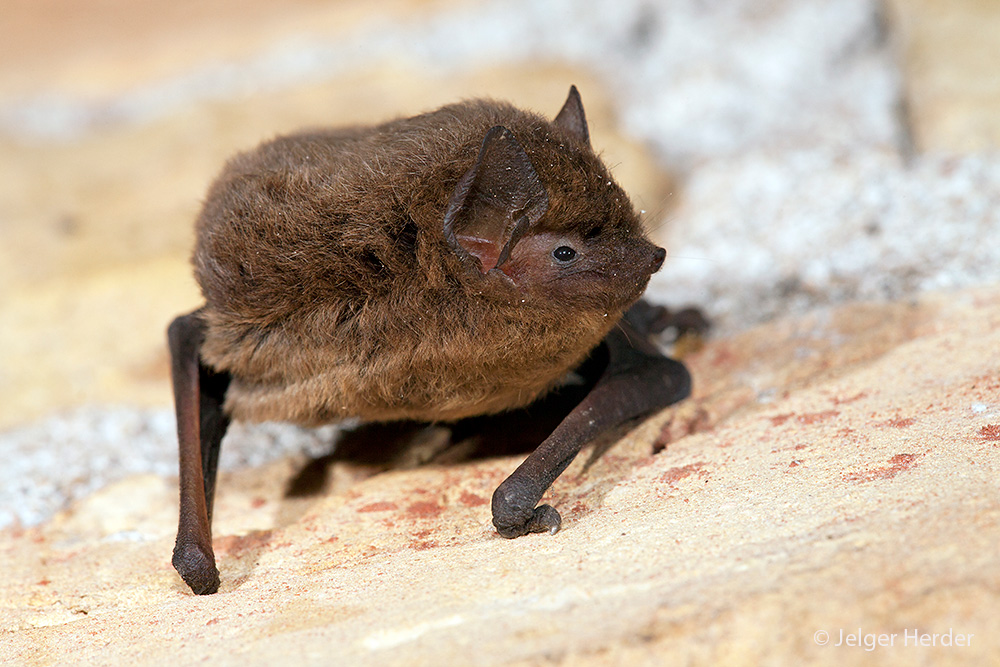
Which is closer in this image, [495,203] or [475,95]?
[495,203]

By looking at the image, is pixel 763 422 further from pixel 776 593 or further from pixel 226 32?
pixel 226 32

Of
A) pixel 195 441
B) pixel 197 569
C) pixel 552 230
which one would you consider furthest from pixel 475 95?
pixel 197 569

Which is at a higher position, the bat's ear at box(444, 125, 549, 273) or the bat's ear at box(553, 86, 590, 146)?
the bat's ear at box(553, 86, 590, 146)

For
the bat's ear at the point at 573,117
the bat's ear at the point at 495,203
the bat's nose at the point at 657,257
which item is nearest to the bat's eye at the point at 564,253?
the bat's ear at the point at 495,203

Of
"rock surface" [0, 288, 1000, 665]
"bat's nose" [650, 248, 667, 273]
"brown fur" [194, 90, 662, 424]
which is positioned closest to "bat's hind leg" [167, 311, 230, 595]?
"rock surface" [0, 288, 1000, 665]

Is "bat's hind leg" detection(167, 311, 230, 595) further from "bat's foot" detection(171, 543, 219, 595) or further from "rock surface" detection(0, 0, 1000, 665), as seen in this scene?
"rock surface" detection(0, 0, 1000, 665)

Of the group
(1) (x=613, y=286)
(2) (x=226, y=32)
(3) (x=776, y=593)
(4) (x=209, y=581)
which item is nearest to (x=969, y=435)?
(3) (x=776, y=593)

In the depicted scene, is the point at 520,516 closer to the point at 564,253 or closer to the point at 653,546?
the point at 653,546

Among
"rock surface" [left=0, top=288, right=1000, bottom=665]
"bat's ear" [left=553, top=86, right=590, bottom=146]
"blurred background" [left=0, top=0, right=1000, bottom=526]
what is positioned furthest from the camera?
"blurred background" [left=0, top=0, right=1000, bottom=526]
